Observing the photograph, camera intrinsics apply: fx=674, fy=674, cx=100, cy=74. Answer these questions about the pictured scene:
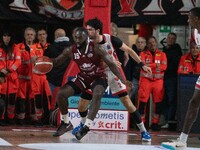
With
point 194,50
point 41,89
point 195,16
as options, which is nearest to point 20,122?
point 41,89

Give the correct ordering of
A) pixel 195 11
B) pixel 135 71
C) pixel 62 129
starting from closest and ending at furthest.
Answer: pixel 195 11
pixel 62 129
pixel 135 71

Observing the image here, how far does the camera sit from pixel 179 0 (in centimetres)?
1645

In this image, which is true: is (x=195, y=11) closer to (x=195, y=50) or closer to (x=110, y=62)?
(x=110, y=62)

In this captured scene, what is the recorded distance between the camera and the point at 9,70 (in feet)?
47.6

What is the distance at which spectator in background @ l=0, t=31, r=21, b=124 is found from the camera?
14.6m

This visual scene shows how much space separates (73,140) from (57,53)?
4.09 m

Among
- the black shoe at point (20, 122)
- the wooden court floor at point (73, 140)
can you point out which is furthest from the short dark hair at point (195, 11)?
the black shoe at point (20, 122)

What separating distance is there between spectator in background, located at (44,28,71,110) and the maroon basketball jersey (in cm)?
353

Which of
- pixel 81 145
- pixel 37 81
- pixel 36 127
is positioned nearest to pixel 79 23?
pixel 37 81

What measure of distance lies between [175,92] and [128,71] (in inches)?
47.3

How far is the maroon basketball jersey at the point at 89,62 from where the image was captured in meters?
11.6

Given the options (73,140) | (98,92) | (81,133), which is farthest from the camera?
(73,140)

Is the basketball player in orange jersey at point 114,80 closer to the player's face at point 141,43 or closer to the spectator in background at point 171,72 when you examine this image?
the player's face at point 141,43

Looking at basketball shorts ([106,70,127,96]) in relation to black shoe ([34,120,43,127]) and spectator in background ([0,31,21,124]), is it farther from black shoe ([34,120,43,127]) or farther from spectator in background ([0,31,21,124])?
black shoe ([34,120,43,127])
